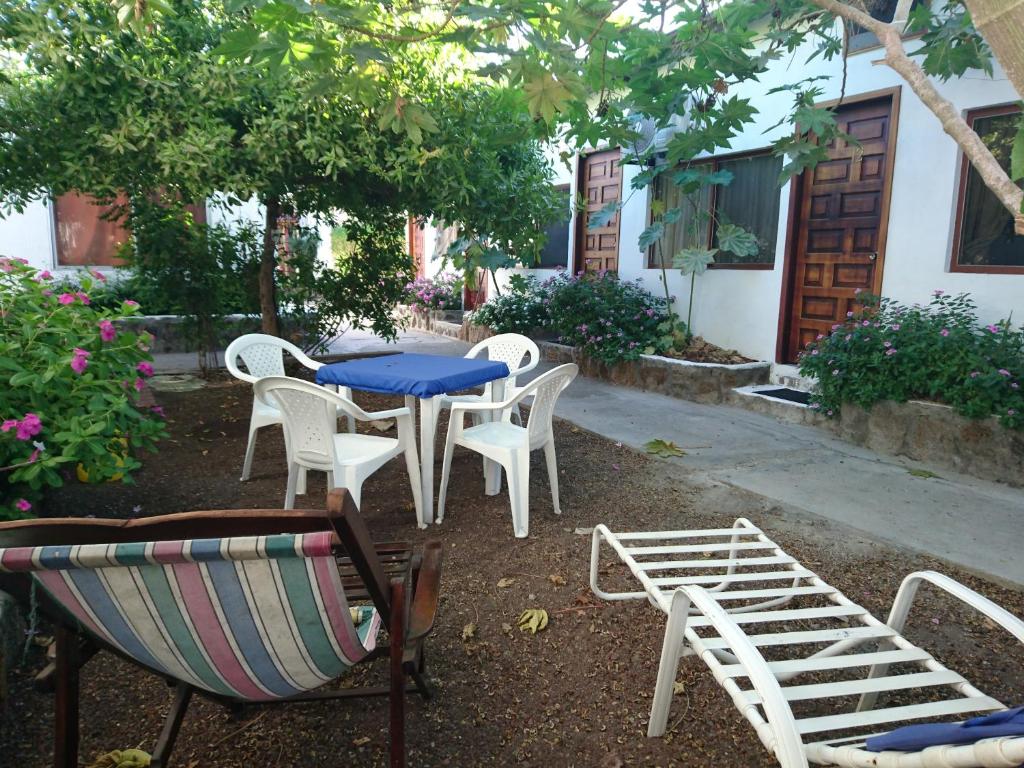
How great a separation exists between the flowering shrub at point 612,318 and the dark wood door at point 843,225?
1.48 m

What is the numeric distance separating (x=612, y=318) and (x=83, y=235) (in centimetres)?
800

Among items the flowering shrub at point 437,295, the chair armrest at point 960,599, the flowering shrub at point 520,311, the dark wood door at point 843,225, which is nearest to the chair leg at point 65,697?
the chair armrest at point 960,599

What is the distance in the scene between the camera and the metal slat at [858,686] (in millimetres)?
1599

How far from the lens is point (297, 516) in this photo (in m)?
1.44

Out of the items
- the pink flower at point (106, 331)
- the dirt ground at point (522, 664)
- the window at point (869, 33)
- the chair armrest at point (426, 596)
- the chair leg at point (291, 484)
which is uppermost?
the window at point (869, 33)

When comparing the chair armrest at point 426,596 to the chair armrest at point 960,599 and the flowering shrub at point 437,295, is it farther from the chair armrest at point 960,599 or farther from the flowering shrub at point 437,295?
the flowering shrub at point 437,295

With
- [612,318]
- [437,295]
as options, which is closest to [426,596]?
[612,318]

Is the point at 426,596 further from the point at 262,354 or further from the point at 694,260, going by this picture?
the point at 694,260

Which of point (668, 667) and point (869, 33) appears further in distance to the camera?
point (869, 33)

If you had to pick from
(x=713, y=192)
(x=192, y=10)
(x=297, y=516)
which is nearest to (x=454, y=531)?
(x=297, y=516)

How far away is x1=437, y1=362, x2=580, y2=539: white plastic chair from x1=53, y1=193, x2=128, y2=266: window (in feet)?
28.6

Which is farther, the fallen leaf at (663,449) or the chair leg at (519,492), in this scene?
the fallen leaf at (663,449)

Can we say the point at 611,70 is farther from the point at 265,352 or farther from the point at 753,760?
the point at 753,760

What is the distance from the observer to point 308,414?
3387mm
